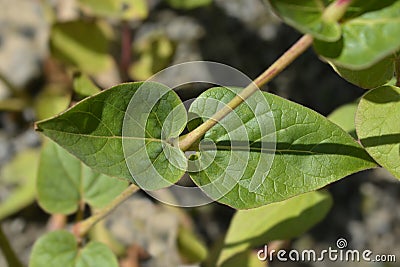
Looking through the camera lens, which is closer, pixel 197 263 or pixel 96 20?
pixel 197 263

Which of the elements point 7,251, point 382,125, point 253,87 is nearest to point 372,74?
point 382,125

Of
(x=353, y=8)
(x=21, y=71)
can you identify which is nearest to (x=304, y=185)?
(x=353, y=8)

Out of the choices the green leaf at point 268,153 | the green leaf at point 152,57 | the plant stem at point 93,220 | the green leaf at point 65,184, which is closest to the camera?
the green leaf at point 268,153

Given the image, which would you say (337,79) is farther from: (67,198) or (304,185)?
(304,185)

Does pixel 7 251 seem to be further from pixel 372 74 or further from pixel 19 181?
pixel 372 74

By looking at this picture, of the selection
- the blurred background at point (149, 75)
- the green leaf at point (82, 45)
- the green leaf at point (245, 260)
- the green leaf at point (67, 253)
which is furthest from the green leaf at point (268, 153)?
the green leaf at point (82, 45)

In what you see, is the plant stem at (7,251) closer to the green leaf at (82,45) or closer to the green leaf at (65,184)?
the green leaf at (65,184)
